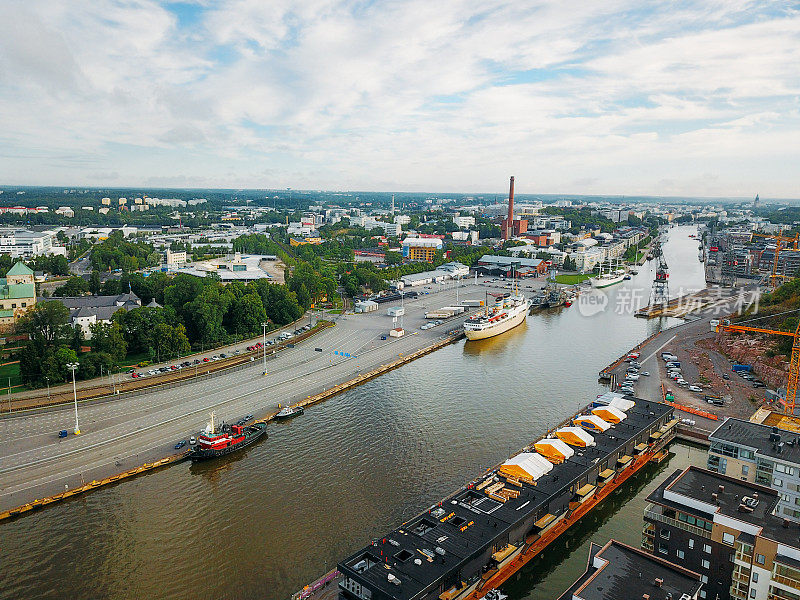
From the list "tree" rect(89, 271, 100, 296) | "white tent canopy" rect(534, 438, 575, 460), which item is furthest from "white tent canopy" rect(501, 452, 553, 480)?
"tree" rect(89, 271, 100, 296)

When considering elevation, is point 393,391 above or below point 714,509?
below

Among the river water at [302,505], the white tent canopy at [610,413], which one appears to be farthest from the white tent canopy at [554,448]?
the white tent canopy at [610,413]

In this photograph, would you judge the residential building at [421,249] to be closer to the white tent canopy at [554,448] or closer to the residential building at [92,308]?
the residential building at [92,308]

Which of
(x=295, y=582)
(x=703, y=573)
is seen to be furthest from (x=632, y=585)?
(x=295, y=582)

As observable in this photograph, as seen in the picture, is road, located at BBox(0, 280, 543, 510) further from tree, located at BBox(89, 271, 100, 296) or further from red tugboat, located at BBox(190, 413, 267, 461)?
tree, located at BBox(89, 271, 100, 296)

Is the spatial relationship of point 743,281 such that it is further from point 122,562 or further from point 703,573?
point 122,562

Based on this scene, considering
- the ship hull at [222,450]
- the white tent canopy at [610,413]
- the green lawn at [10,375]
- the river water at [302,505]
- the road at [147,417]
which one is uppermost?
the white tent canopy at [610,413]

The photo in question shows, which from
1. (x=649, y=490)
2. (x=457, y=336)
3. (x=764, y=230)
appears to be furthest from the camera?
(x=764, y=230)
